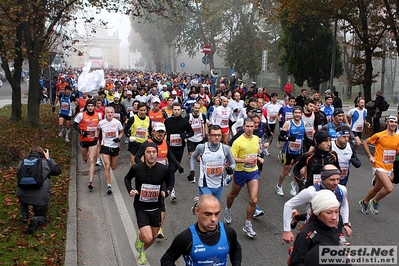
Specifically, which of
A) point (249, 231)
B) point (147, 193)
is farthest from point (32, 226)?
point (249, 231)

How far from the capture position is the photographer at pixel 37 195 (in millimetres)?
7138

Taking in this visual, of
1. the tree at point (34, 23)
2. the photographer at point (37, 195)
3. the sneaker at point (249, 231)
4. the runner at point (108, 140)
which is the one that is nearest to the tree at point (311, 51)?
the tree at point (34, 23)

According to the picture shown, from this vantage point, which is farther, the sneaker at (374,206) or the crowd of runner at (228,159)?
the sneaker at (374,206)

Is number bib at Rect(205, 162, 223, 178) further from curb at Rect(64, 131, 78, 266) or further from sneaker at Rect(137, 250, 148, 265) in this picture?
curb at Rect(64, 131, 78, 266)

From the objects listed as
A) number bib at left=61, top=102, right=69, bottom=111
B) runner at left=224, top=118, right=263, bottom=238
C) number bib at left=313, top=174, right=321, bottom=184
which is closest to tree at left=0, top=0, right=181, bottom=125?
number bib at left=61, top=102, right=69, bottom=111

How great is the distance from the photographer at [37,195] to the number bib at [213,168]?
96.0 inches

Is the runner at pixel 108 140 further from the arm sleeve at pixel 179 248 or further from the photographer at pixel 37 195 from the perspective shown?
the arm sleeve at pixel 179 248

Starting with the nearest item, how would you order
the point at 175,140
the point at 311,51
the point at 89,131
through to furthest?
the point at 175,140, the point at 89,131, the point at 311,51

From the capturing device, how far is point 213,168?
6.91 m

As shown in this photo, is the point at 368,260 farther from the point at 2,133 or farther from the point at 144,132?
the point at 2,133

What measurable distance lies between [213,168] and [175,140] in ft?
8.50

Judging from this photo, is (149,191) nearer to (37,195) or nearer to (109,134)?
(37,195)

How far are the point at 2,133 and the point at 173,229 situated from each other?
9.69 metres

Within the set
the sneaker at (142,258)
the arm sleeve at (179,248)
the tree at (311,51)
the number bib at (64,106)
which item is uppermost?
the tree at (311,51)
